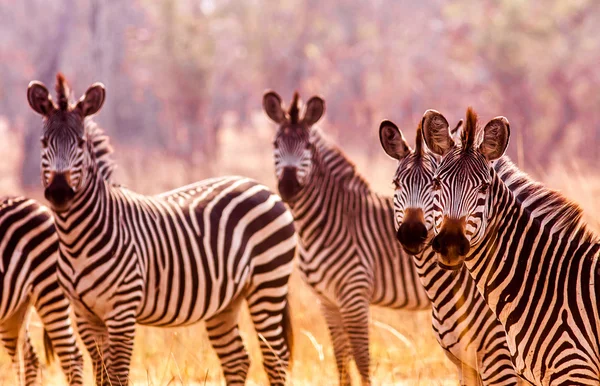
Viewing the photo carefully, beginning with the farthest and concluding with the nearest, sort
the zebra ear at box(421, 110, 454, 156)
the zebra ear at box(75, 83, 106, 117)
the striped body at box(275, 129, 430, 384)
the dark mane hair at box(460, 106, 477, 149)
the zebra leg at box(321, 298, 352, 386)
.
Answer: the zebra leg at box(321, 298, 352, 386), the striped body at box(275, 129, 430, 384), the zebra ear at box(75, 83, 106, 117), the zebra ear at box(421, 110, 454, 156), the dark mane hair at box(460, 106, 477, 149)

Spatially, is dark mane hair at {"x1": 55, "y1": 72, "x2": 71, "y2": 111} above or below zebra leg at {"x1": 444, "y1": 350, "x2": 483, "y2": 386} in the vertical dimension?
above

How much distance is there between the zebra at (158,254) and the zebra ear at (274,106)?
1.18 metres

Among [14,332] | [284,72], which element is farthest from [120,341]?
[284,72]

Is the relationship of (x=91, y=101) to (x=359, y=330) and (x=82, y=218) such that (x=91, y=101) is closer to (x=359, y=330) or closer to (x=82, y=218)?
(x=82, y=218)

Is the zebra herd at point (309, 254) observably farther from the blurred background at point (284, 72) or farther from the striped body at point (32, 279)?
the blurred background at point (284, 72)

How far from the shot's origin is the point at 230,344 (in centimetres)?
701

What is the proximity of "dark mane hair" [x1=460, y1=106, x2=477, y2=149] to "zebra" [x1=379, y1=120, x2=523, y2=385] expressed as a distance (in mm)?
579

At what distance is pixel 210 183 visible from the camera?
7.29m

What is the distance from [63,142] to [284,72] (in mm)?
33597

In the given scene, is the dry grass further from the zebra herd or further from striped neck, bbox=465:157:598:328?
striped neck, bbox=465:157:598:328

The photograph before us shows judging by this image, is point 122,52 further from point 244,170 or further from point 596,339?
point 596,339

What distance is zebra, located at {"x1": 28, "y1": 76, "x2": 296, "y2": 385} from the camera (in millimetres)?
5836

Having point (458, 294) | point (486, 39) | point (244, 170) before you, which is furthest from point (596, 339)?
point (486, 39)

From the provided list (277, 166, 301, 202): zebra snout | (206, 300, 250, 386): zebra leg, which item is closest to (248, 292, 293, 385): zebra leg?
(206, 300, 250, 386): zebra leg
